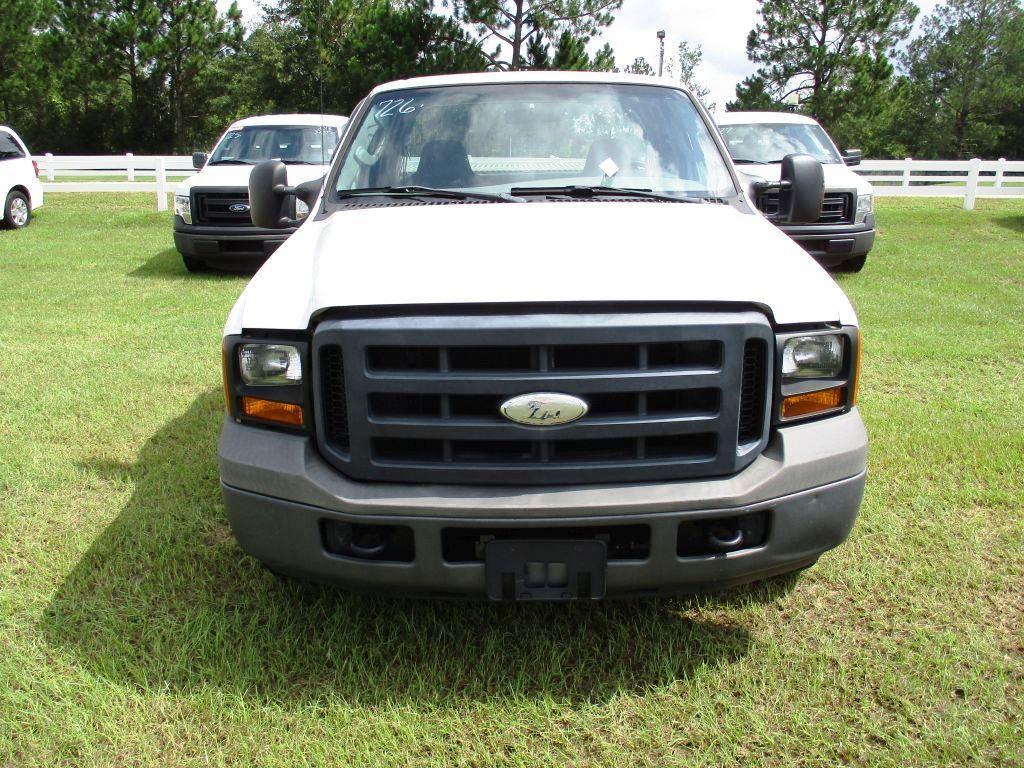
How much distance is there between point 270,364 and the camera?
2.62 meters

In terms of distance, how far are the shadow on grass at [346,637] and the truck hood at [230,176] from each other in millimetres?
7176

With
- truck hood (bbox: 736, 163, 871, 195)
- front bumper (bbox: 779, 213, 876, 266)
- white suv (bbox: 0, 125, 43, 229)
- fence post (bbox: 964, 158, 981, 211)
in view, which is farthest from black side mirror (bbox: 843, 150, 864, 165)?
white suv (bbox: 0, 125, 43, 229)

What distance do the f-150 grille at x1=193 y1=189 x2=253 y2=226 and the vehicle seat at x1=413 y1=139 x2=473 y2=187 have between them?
6.83 meters

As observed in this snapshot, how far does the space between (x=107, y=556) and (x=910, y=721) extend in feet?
9.93

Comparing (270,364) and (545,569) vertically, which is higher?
(270,364)

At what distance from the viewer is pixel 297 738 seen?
2.49 meters

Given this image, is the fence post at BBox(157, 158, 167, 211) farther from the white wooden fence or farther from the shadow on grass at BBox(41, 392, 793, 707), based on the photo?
the shadow on grass at BBox(41, 392, 793, 707)

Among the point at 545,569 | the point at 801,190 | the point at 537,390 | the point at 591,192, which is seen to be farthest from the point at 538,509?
the point at 801,190

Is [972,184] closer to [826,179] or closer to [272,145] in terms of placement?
[826,179]

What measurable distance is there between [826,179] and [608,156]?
684cm

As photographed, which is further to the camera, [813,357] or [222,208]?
[222,208]

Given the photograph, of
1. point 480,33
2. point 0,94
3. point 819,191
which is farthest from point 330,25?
point 819,191

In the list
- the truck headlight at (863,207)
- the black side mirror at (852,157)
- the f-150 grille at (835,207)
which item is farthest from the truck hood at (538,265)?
the black side mirror at (852,157)

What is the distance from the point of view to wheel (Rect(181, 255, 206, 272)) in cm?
1052
